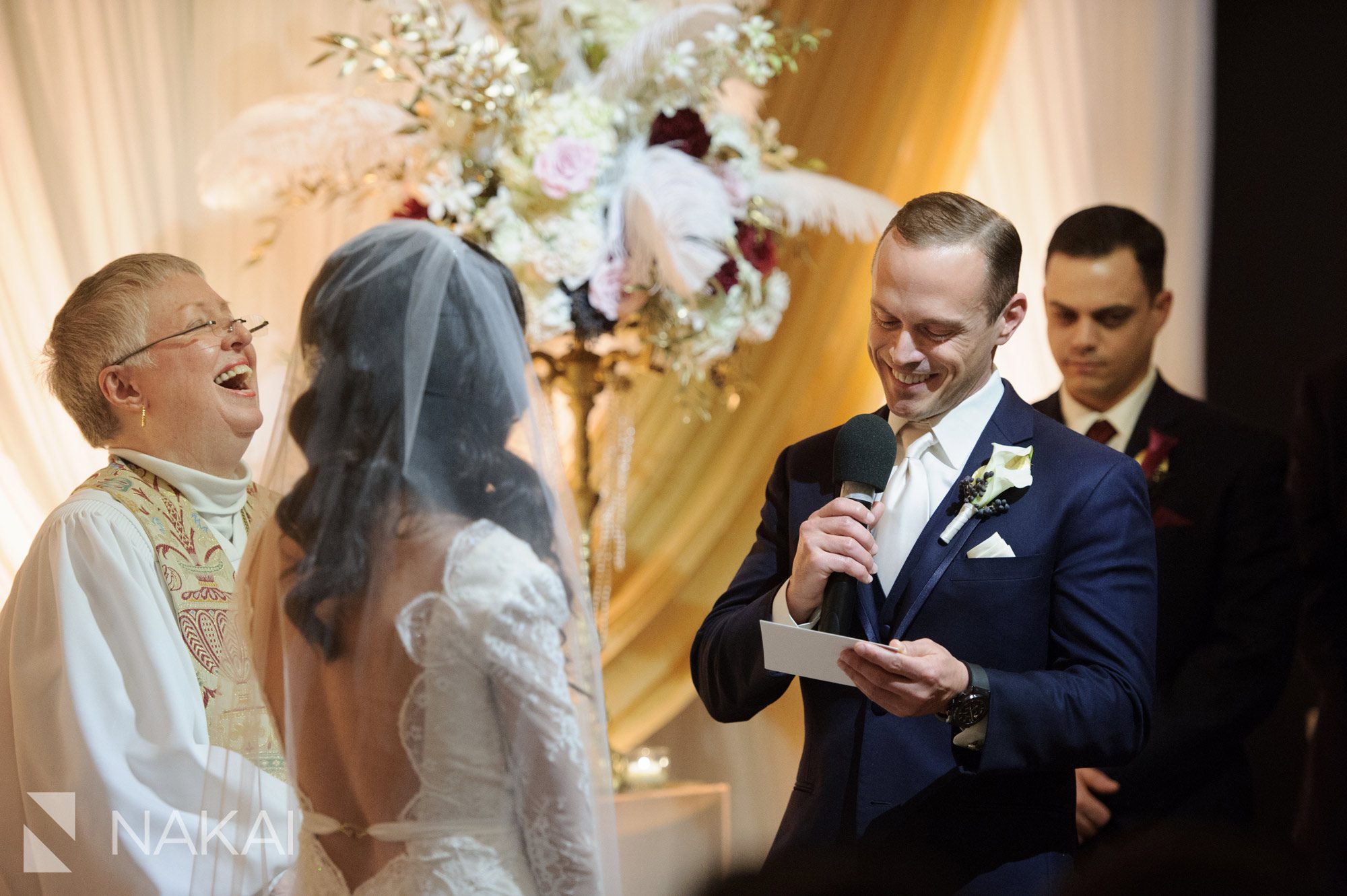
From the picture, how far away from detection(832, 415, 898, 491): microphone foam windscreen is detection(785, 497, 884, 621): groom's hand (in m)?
0.04

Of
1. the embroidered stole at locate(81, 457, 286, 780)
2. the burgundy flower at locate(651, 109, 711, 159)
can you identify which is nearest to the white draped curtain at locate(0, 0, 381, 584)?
the embroidered stole at locate(81, 457, 286, 780)

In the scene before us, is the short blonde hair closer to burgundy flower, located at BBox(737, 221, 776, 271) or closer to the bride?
A: the bride

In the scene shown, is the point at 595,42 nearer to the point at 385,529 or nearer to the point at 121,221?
the point at 121,221

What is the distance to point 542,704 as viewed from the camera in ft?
6.00

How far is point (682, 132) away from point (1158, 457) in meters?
1.37

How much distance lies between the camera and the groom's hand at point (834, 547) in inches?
70.3

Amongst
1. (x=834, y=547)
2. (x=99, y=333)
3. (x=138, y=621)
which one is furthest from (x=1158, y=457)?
(x=99, y=333)

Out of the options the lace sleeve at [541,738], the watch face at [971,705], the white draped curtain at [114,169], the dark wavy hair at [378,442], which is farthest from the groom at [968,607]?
the white draped curtain at [114,169]

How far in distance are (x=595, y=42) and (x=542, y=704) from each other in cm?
208

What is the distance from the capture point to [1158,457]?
2.96 meters

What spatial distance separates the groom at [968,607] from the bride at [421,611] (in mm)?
371

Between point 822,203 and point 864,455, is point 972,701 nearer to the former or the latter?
point 864,455

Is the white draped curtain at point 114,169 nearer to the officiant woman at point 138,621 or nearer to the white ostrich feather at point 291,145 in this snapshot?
the white ostrich feather at point 291,145

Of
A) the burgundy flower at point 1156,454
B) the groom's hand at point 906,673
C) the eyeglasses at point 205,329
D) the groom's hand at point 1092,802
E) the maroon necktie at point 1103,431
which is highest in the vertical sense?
the eyeglasses at point 205,329
